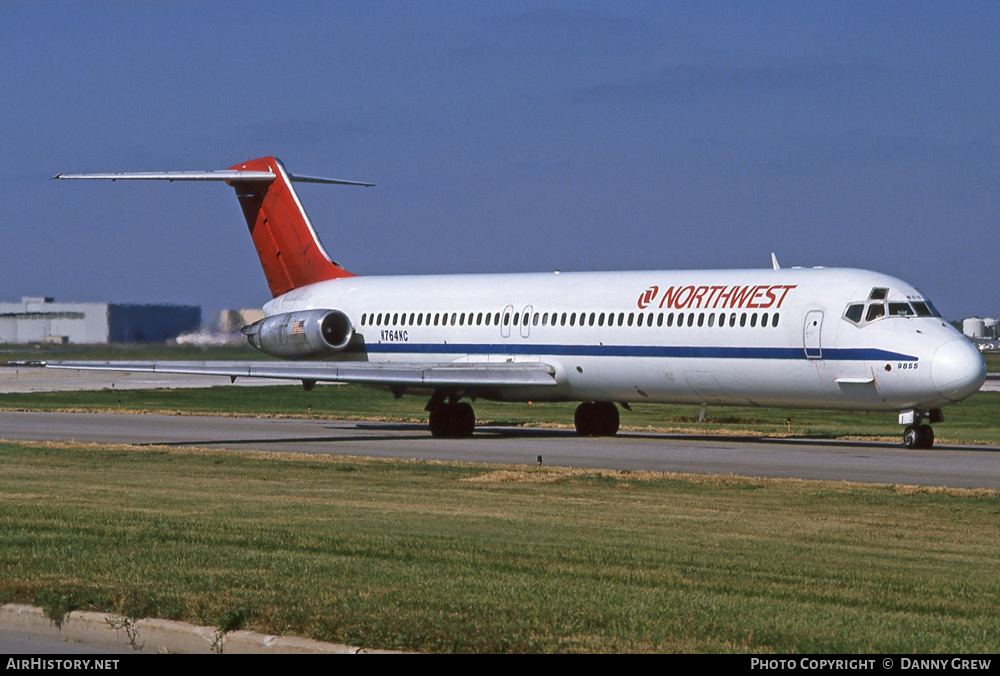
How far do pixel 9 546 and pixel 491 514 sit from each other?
5191 mm

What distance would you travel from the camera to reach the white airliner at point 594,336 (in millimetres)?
26547

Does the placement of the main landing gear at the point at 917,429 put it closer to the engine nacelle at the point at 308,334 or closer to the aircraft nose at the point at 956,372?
the aircraft nose at the point at 956,372

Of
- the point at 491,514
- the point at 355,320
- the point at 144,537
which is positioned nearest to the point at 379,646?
the point at 144,537

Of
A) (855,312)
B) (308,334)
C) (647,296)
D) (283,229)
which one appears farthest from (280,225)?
(855,312)

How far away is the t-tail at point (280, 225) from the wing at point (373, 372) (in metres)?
7.59

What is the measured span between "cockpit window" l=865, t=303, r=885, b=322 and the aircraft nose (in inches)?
53.1

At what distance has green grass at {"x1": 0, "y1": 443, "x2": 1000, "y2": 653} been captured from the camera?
8.80 meters

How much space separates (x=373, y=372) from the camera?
31.0 metres

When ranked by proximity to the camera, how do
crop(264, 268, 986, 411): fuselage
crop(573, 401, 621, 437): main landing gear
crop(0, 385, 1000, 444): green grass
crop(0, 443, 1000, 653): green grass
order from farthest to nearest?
crop(0, 385, 1000, 444): green grass < crop(573, 401, 621, 437): main landing gear < crop(264, 268, 986, 411): fuselage < crop(0, 443, 1000, 653): green grass

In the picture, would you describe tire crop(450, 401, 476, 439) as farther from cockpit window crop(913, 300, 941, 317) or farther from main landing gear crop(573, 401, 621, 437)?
cockpit window crop(913, 300, 941, 317)

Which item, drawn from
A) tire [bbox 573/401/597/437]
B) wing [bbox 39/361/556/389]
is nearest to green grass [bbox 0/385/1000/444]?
tire [bbox 573/401/597/437]

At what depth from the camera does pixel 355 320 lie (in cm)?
3650

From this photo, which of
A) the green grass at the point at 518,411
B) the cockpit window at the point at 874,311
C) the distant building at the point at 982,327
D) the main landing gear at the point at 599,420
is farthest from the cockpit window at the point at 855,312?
the distant building at the point at 982,327
